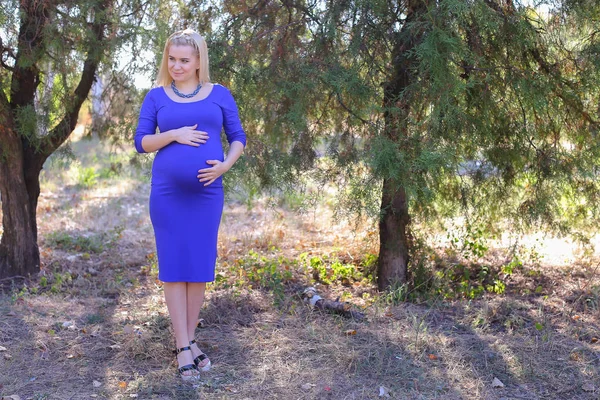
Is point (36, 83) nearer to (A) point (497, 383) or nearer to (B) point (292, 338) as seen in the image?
(B) point (292, 338)

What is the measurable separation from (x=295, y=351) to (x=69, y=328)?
1625 mm

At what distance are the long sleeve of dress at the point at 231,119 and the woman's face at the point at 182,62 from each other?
10.0 inches

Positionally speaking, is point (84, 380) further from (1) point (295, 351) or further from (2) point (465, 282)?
(2) point (465, 282)

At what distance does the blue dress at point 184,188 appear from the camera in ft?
12.2

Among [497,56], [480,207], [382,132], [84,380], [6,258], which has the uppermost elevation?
[497,56]

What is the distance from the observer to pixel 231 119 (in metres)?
3.93

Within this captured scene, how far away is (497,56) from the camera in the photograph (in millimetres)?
4926

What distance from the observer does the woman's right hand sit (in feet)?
12.1

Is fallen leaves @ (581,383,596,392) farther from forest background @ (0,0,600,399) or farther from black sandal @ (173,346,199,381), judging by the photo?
black sandal @ (173,346,199,381)

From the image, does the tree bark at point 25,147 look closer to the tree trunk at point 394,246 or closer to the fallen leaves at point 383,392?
the tree trunk at point 394,246

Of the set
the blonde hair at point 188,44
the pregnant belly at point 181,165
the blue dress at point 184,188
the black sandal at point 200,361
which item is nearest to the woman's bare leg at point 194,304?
the black sandal at point 200,361

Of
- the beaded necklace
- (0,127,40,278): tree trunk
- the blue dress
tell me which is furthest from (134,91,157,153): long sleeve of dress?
(0,127,40,278): tree trunk

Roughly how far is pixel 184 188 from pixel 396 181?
1.55m

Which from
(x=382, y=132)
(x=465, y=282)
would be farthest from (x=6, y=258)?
(x=465, y=282)
